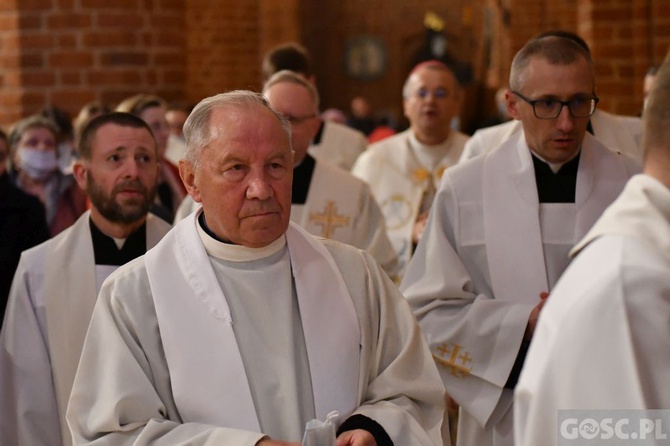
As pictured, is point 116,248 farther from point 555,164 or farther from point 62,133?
point 62,133

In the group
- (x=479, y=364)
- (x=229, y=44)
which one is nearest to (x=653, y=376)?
(x=479, y=364)

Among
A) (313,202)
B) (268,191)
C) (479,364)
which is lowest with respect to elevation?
(479,364)

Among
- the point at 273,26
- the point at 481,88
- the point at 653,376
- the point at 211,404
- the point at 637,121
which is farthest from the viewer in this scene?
the point at 481,88

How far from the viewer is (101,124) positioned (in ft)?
16.7

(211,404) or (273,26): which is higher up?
(273,26)

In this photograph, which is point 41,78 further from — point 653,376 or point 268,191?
point 653,376

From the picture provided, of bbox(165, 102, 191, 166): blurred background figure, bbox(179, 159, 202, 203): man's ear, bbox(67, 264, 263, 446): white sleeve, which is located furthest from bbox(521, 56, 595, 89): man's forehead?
bbox(165, 102, 191, 166): blurred background figure

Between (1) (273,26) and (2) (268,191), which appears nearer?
(2) (268,191)

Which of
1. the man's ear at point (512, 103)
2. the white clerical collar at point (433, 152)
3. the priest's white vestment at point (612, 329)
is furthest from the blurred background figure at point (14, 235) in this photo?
the priest's white vestment at point (612, 329)

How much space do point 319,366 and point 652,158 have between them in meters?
1.39

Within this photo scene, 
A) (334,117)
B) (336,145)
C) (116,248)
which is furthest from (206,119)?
(334,117)

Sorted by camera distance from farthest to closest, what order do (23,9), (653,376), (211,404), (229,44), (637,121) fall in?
1. (229,44)
2. (23,9)
3. (637,121)
4. (211,404)
5. (653,376)

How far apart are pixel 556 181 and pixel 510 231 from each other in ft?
0.90

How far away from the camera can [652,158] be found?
8.06 feet
